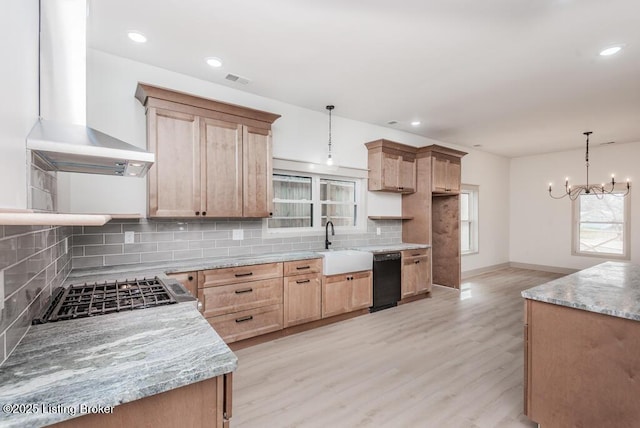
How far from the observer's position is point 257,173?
348cm

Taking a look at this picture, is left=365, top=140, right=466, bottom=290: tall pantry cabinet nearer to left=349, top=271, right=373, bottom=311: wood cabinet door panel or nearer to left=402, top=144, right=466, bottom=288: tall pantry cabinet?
left=402, top=144, right=466, bottom=288: tall pantry cabinet

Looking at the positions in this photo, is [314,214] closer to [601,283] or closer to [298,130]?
[298,130]

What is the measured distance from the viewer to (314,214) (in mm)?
4461

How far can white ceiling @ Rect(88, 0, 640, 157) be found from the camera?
2242 millimetres

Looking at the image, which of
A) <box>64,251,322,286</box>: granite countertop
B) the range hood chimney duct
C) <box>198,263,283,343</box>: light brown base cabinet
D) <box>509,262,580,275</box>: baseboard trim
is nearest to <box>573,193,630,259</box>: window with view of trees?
<box>509,262,580,275</box>: baseboard trim

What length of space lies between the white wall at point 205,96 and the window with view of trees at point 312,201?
0.29 meters

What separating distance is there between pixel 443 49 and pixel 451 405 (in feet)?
9.64

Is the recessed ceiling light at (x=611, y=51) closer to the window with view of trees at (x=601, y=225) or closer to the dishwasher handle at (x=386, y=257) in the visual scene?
the dishwasher handle at (x=386, y=257)

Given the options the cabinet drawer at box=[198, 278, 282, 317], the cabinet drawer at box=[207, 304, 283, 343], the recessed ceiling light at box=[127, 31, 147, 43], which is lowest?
the cabinet drawer at box=[207, 304, 283, 343]

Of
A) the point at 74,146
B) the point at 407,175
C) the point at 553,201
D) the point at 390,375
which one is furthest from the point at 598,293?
the point at 553,201

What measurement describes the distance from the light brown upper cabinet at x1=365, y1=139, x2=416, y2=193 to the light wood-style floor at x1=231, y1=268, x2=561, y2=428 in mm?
1998

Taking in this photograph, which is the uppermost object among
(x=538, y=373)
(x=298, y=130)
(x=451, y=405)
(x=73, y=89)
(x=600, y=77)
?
(x=600, y=77)

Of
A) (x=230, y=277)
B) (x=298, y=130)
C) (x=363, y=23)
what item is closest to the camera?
(x=363, y=23)

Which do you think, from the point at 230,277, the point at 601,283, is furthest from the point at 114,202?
the point at 601,283
